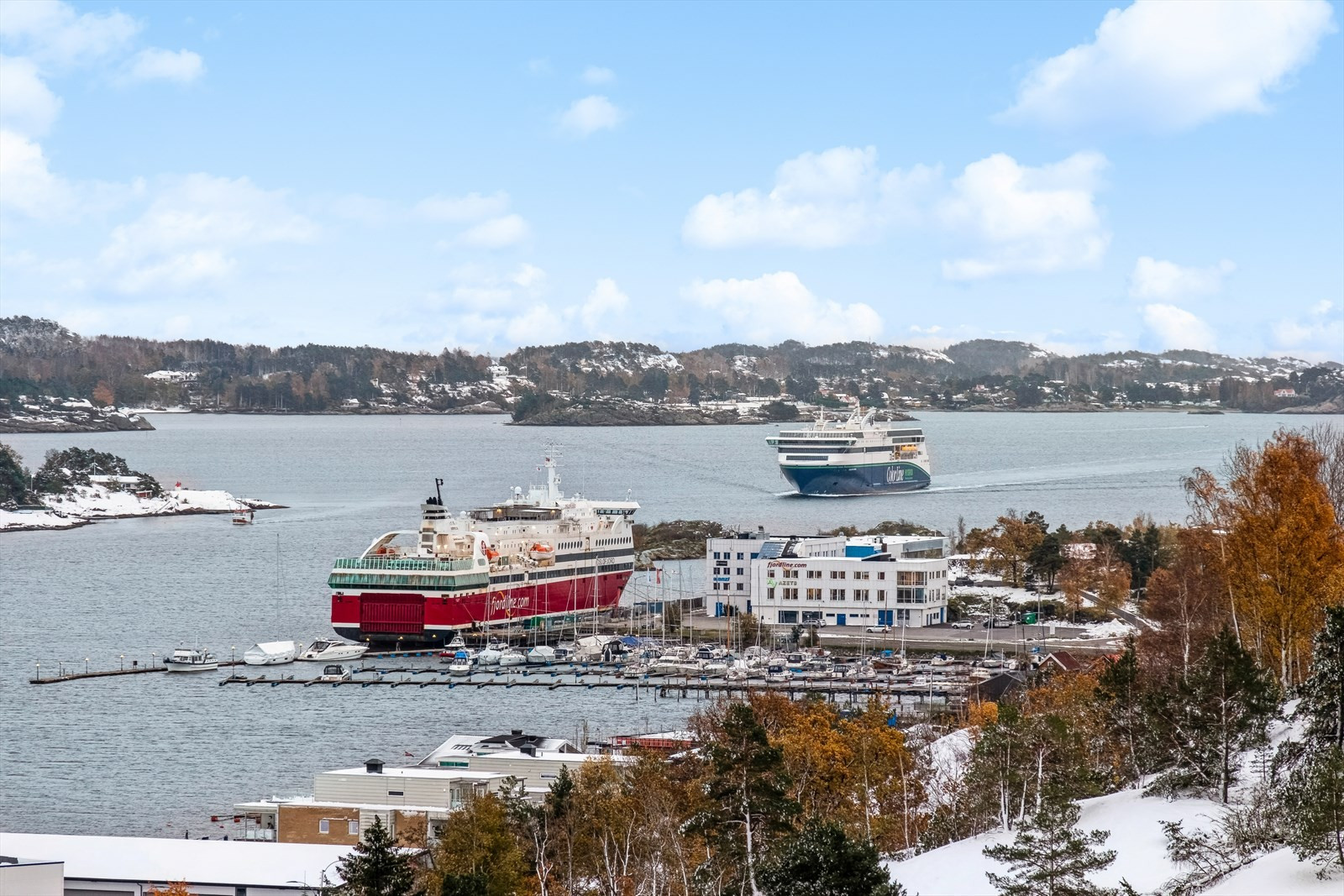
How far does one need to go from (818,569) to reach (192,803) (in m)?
21.7

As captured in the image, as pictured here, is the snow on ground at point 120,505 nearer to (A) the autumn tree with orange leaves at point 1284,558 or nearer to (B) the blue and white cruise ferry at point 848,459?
(B) the blue and white cruise ferry at point 848,459

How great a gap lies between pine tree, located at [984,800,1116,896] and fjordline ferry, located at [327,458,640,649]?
1254 inches

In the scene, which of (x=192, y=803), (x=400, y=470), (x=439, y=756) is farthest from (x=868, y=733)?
(x=400, y=470)

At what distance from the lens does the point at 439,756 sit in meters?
24.2

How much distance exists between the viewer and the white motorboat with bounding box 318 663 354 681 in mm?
38344

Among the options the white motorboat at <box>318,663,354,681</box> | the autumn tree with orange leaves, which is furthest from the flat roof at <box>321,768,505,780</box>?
the white motorboat at <box>318,663,354,681</box>

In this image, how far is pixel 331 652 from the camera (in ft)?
138

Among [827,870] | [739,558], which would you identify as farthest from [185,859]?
[739,558]

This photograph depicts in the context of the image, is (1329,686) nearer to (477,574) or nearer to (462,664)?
(462,664)

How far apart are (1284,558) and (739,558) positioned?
82.1ft

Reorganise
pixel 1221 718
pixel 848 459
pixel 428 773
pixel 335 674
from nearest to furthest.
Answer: pixel 1221 718, pixel 428 773, pixel 335 674, pixel 848 459

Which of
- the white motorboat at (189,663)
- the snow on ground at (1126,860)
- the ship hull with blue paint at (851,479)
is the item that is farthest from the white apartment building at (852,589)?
the ship hull with blue paint at (851,479)

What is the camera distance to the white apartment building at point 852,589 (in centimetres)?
4400

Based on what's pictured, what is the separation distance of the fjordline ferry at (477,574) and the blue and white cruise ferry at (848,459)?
4121 cm
